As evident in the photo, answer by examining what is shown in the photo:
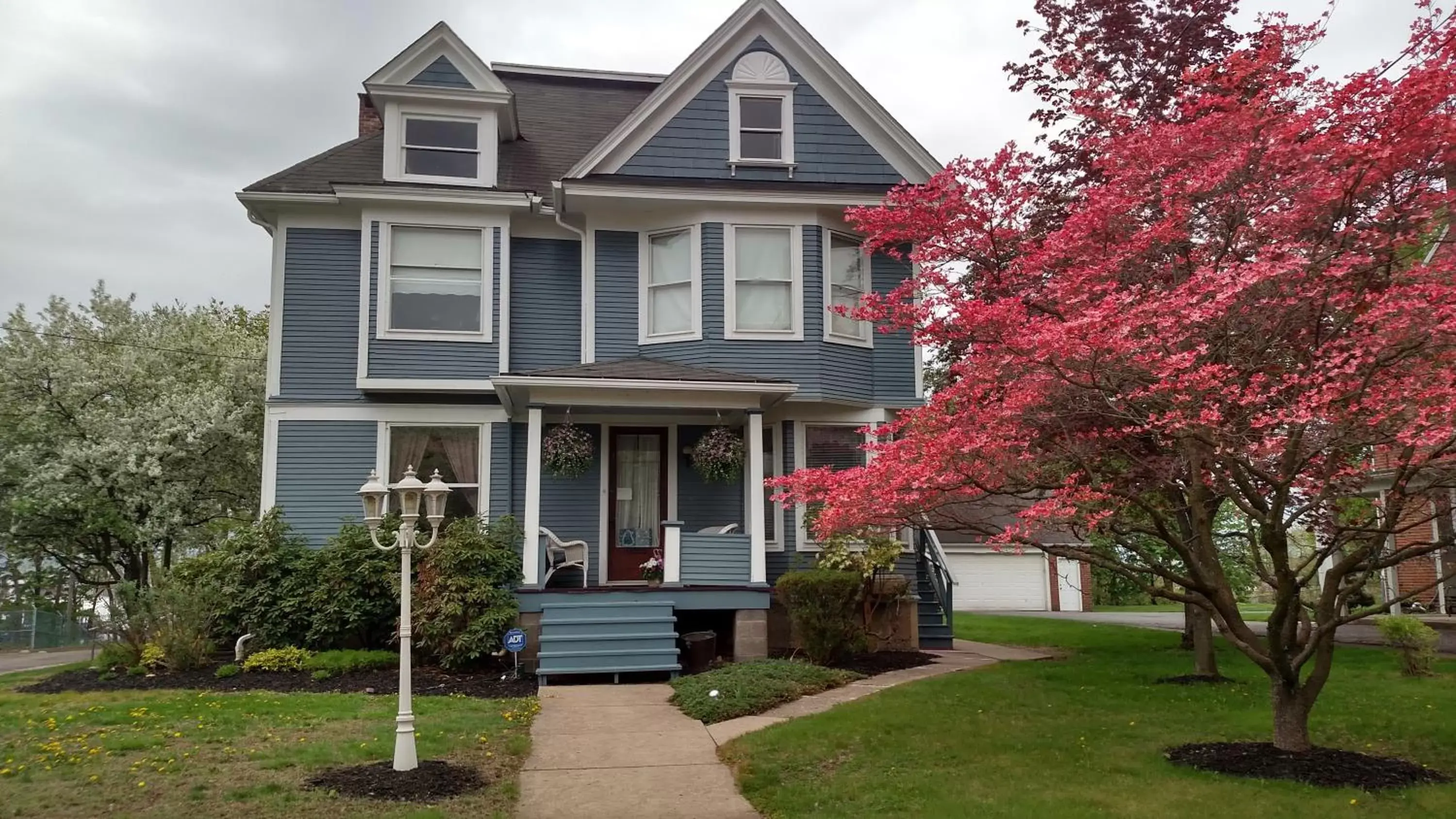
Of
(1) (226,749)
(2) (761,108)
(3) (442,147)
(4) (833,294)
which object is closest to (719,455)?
(4) (833,294)

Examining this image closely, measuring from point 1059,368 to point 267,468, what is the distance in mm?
11194

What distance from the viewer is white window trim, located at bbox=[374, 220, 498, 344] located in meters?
13.8

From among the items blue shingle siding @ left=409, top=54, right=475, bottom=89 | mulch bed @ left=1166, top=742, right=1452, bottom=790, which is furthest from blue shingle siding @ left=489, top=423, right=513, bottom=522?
mulch bed @ left=1166, top=742, right=1452, bottom=790

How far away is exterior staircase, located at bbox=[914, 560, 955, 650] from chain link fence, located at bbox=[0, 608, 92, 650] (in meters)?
19.7

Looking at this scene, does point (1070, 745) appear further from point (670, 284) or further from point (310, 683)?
point (670, 284)

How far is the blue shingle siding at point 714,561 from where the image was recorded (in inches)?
476

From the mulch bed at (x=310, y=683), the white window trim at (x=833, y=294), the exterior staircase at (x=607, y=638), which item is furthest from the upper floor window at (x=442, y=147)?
the mulch bed at (x=310, y=683)

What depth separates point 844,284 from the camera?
47.3 ft

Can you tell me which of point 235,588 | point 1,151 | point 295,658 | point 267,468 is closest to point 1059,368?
point 295,658

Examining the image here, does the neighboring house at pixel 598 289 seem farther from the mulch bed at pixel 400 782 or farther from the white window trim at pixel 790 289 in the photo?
the mulch bed at pixel 400 782

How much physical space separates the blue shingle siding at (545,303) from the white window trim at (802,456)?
11.0 ft

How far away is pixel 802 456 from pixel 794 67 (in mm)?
5748

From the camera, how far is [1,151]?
566 inches

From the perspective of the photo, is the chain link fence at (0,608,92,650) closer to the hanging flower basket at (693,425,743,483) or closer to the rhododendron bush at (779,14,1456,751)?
the hanging flower basket at (693,425,743,483)
